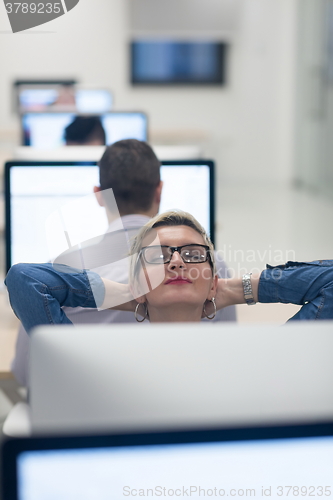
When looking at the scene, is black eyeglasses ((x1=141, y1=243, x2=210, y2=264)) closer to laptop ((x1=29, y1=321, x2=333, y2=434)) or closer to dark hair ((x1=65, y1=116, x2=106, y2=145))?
laptop ((x1=29, y1=321, x2=333, y2=434))

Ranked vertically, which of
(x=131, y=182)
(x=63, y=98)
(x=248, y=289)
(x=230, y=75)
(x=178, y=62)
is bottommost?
(x=248, y=289)

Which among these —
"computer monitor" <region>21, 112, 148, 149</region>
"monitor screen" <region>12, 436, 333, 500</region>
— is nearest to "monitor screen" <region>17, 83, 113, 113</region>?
"computer monitor" <region>21, 112, 148, 149</region>

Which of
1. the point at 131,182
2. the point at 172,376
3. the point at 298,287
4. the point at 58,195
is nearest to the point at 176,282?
the point at 298,287

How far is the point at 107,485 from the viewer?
547mm

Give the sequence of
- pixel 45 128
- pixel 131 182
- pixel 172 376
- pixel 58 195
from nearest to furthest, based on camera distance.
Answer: pixel 172 376 → pixel 131 182 → pixel 58 195 → pixel 45 128

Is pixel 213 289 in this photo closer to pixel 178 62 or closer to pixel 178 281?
pixel 178 281

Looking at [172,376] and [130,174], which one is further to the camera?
[130,174]

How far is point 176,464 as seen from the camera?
1.78ft

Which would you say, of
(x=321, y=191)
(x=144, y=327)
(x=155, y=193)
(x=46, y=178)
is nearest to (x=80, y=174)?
(x=46, y=178)

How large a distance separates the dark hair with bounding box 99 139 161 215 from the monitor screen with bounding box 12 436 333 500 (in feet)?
4.23

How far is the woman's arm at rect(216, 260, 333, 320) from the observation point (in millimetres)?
1183

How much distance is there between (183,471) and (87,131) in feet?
10.2

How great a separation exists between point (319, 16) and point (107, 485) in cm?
733

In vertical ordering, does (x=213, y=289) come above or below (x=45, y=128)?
below
